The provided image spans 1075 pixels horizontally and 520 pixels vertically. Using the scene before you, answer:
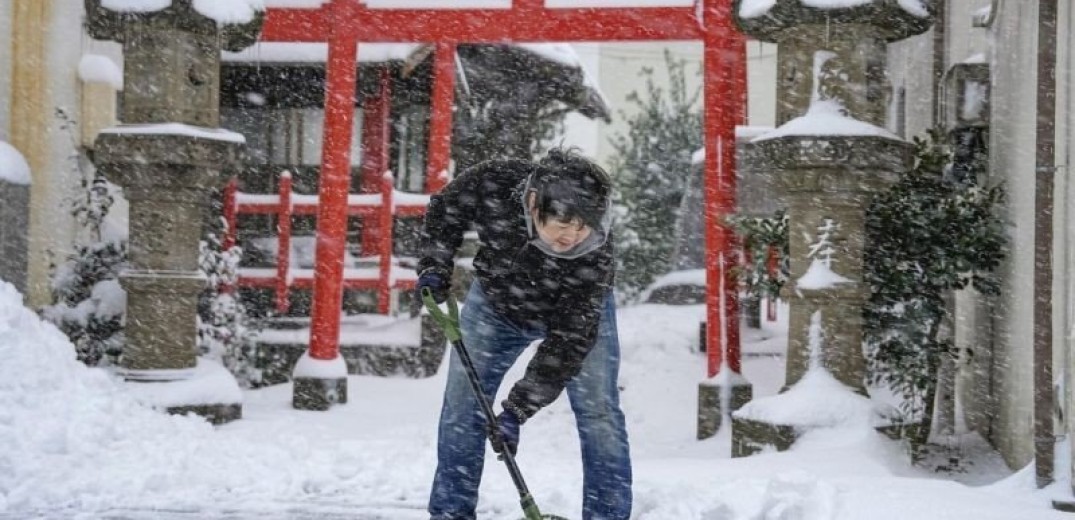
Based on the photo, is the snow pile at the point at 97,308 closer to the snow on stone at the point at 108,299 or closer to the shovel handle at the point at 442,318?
the snow on stone at the point at 108,299

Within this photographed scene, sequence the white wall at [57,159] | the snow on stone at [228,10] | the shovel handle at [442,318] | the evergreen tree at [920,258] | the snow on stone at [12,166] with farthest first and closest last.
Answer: the white wall at [57,159], the snow on stone at [12,166], the snow on stone at [228,10], the evergreen tree at [920,258], the shovel handle at [442,318]

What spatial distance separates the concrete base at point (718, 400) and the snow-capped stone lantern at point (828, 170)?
1.50m

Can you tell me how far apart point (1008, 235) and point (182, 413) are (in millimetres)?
5410

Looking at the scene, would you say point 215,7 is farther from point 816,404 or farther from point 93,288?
point 816,404

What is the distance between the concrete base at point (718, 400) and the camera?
873 cm

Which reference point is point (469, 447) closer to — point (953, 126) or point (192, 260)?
point (192, 260)

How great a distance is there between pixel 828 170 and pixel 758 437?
63.4 inches

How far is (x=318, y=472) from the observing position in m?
5.93

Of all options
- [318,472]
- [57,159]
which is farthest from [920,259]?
[57,159]

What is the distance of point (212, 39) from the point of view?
8133mm

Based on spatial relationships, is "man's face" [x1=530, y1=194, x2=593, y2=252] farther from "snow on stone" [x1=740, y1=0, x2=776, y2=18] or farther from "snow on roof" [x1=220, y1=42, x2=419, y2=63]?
"snow on roof" [x1=220, y1=42, x2=419, y2=63]

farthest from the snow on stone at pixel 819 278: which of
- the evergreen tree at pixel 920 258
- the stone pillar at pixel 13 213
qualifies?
the stone pillar at pixel 13 213

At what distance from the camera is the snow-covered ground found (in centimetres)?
491

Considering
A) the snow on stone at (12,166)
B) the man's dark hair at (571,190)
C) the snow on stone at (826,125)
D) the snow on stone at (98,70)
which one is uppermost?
the snow on stone at (98,70)
